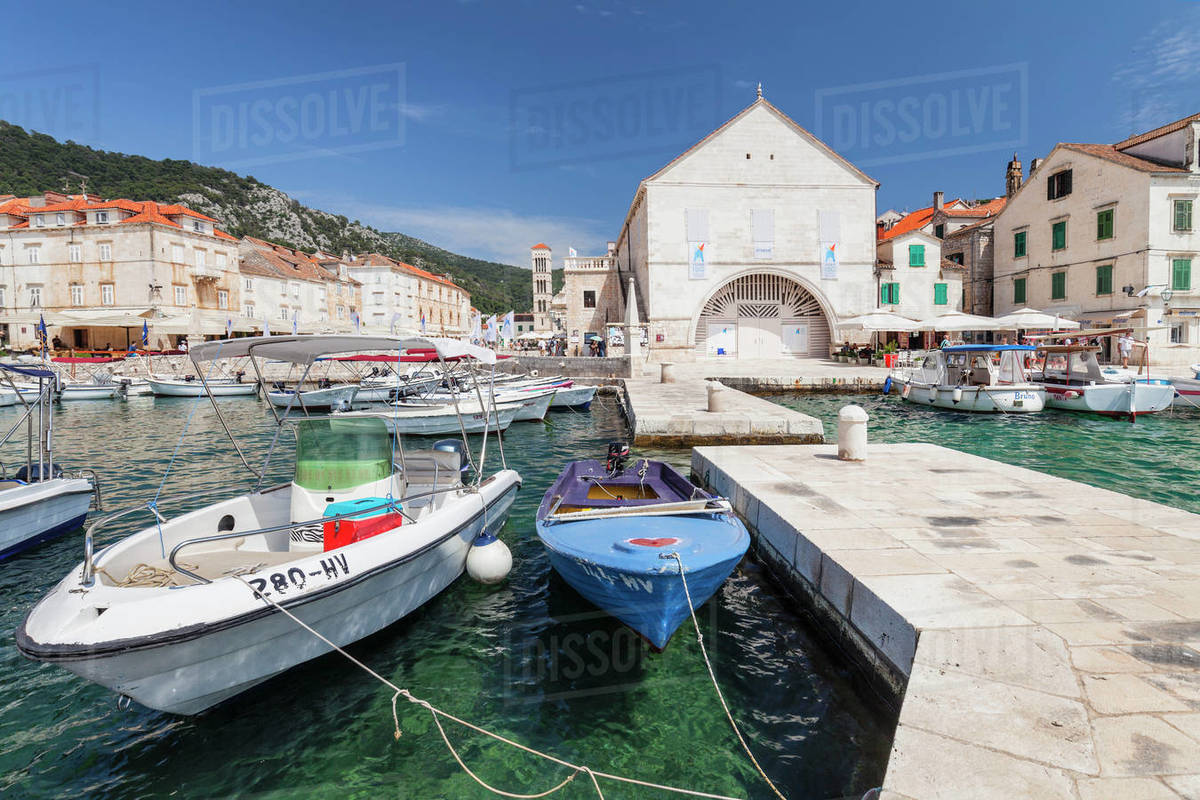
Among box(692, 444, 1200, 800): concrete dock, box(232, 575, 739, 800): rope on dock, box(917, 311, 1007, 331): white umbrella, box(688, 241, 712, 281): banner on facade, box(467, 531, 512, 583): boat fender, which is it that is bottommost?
box(232, 575, 739, 800): rope on dock

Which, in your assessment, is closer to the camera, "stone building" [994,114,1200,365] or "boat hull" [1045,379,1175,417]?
"boat hull" [1045,379,1175,417]

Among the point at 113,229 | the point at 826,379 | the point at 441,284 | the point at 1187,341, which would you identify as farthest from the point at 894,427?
the point at 441,284

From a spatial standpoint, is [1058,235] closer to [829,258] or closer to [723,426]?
[829,258]

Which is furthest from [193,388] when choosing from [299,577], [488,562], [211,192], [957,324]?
[211,192]

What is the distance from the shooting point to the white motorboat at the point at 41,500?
23.0 feet

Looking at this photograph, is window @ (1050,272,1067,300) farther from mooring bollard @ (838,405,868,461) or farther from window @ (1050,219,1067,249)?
mooring bollard @ (838,405,868,461)

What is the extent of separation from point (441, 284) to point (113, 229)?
36.4 meters

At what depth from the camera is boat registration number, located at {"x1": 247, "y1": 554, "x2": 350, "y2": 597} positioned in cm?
394

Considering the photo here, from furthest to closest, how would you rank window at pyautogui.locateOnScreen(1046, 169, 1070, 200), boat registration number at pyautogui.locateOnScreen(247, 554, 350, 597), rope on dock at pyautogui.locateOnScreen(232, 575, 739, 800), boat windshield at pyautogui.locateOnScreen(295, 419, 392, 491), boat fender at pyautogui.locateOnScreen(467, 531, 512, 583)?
window at pyautogui.locateOnScreen(1046, 169, 1070, 200)
boat fender at pyautogui.locateOnScreen(467, 531, 512, 583)
boat windshield at pyautogui.locateOnScreen(295, 419, 392, 491)
boat registration number at pyautogui.locateOnScreen(247, 554, 350, 597)
rope on dock at pyautogui.locateOnScreen(232, 575, 739, 800)

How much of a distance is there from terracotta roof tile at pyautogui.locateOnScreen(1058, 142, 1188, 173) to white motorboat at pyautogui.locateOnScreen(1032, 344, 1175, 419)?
1268 centimetres

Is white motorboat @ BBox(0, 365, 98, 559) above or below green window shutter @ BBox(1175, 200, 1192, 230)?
below

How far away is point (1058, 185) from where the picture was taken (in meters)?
29.5

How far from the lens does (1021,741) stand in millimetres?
2727

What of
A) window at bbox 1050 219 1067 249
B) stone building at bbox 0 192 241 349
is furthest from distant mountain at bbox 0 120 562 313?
window at bbox 1050 219 1067 249
